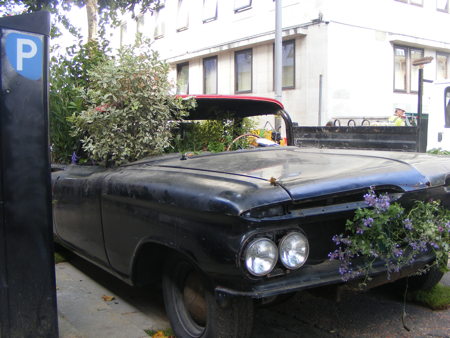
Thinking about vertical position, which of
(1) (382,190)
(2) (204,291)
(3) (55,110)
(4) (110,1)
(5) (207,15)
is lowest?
(2) (204,291)

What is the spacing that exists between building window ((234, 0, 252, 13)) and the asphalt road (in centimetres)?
1474

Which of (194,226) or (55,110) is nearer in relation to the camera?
(194,226)

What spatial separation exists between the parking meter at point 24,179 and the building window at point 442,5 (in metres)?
18.1

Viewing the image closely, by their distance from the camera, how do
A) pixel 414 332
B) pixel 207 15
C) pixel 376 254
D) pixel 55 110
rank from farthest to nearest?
pixel 207 15
pixel 55 110
pixel 414 332
pixel 376 254

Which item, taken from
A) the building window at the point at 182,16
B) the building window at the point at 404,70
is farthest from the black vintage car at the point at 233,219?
the building window at the point at 182,16

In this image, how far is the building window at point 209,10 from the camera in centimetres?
1855

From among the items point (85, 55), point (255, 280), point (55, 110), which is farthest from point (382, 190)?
point (85, 55)

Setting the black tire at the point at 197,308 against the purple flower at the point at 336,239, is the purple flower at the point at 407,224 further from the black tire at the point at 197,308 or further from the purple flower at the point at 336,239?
the black tire at the point at 197,308

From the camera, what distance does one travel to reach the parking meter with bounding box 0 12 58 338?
2574mm

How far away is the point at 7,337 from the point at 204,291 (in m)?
1.15

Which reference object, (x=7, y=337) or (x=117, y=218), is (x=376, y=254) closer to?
(x=117, y=218)

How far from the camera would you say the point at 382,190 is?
2611 millimetres

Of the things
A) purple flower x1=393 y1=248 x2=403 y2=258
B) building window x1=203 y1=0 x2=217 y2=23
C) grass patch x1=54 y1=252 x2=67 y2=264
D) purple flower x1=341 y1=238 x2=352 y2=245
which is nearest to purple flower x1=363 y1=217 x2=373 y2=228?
purple flower x1=341 y1=238 x2=352 y2=245

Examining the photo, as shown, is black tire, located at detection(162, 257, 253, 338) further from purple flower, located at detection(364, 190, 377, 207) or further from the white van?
the white van
